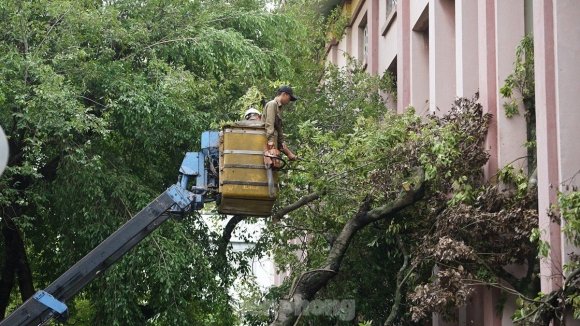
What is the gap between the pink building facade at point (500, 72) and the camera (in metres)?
13.0

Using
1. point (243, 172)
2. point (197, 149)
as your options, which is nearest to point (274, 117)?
point (243, 172)

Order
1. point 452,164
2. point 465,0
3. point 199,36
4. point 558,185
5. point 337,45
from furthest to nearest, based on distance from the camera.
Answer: point 337,45, point 199,36, point 465,0, point 452,164, point 558,185

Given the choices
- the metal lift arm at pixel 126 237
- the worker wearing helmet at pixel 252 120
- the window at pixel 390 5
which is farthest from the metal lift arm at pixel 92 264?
the window at pixel 390 5

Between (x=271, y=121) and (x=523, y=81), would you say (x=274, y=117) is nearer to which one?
(x=271, y=121)

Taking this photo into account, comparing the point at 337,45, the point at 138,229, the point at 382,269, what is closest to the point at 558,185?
the point at 138,229

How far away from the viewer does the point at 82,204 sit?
722 inches

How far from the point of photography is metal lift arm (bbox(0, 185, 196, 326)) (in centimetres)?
1255

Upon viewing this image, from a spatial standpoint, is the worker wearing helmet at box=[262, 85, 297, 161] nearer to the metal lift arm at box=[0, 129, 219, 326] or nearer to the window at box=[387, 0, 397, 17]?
the metal lift arm at box=[0, 129, 219, 326]

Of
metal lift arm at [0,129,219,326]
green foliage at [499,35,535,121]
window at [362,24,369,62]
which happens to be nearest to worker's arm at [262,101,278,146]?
metal lift arm at [0,129,219,326]

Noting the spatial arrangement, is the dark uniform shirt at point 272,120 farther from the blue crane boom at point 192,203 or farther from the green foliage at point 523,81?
the green foliage at point 523,81

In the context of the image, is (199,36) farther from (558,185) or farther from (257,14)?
(558,185)

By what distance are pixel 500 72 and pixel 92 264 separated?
275 inches

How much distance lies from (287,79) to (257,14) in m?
1.49

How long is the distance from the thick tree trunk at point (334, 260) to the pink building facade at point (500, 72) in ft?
4.43
